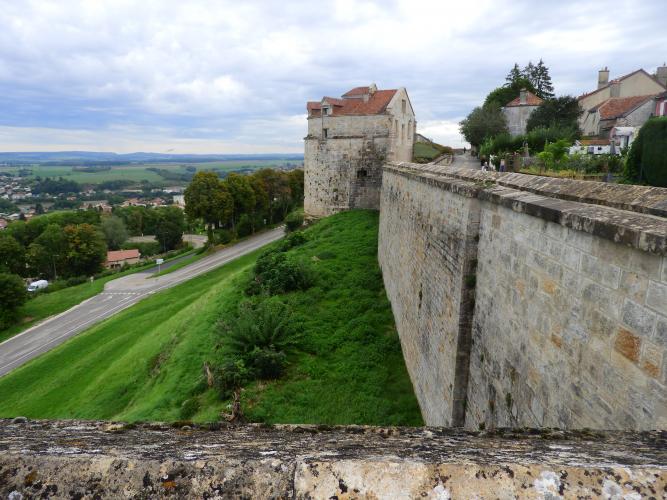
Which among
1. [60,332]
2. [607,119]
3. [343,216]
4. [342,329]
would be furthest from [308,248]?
[607,119]

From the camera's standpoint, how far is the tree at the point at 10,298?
30.8m

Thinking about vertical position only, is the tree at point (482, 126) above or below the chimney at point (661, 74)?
below

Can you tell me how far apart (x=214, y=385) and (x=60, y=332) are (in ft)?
71.8

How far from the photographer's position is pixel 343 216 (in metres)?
27.8

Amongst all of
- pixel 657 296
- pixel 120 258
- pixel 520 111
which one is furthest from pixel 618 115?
pixel 120 258

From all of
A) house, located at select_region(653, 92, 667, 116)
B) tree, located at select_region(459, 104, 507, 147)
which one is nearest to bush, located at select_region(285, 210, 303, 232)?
tree, located at select_region(459, 104, 507, 147)

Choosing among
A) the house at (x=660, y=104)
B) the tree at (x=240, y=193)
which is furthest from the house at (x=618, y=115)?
the tree at (x=240, y=193)

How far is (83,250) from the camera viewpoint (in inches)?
1864

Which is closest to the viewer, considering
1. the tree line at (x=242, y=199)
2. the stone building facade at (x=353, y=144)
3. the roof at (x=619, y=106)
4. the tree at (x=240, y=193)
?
the stone building facade at (x=353, y=144)

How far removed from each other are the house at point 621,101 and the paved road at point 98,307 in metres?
30.7

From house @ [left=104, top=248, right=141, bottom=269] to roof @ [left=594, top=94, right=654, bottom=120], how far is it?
54.7m

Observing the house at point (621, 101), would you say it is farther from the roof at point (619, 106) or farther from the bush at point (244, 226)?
the bush at point (244, 226)

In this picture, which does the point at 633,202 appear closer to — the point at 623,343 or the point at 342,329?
the point at 623,343

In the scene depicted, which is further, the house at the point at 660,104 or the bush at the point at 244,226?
the bush at the point at 244,226
